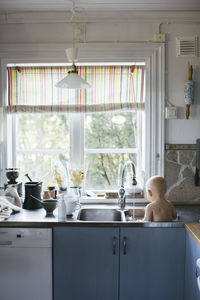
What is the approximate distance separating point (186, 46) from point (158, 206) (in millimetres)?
1403

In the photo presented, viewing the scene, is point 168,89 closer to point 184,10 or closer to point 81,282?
point 184,10

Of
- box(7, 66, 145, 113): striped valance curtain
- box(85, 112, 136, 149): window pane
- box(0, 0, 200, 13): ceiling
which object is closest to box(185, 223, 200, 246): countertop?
box(85, 112, 136, 149): window pane

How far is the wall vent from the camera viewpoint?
2467mm

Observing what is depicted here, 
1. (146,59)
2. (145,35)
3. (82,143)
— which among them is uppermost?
(145,35)

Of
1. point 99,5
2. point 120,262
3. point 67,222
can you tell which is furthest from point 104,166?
point 99,5

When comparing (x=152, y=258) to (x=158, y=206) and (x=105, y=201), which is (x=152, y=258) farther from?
(x=105, y=201)

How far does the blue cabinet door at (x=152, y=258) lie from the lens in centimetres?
196

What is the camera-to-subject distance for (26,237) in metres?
1.97

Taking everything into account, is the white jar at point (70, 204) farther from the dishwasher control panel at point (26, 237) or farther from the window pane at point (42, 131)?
the window pane at point (42, 131)

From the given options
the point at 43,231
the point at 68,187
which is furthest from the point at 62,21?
the point at 43,231

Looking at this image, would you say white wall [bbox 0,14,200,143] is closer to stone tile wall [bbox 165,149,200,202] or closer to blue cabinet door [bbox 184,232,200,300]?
stone tile wall [bbox 165,149,200,202]

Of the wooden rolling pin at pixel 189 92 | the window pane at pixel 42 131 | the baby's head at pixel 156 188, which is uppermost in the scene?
the wooden rolling pin at pixel 189 92

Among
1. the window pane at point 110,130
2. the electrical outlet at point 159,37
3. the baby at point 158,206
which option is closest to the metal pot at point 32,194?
the window pane at point 110,130

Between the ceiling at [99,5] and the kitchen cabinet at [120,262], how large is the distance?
1768 mm
